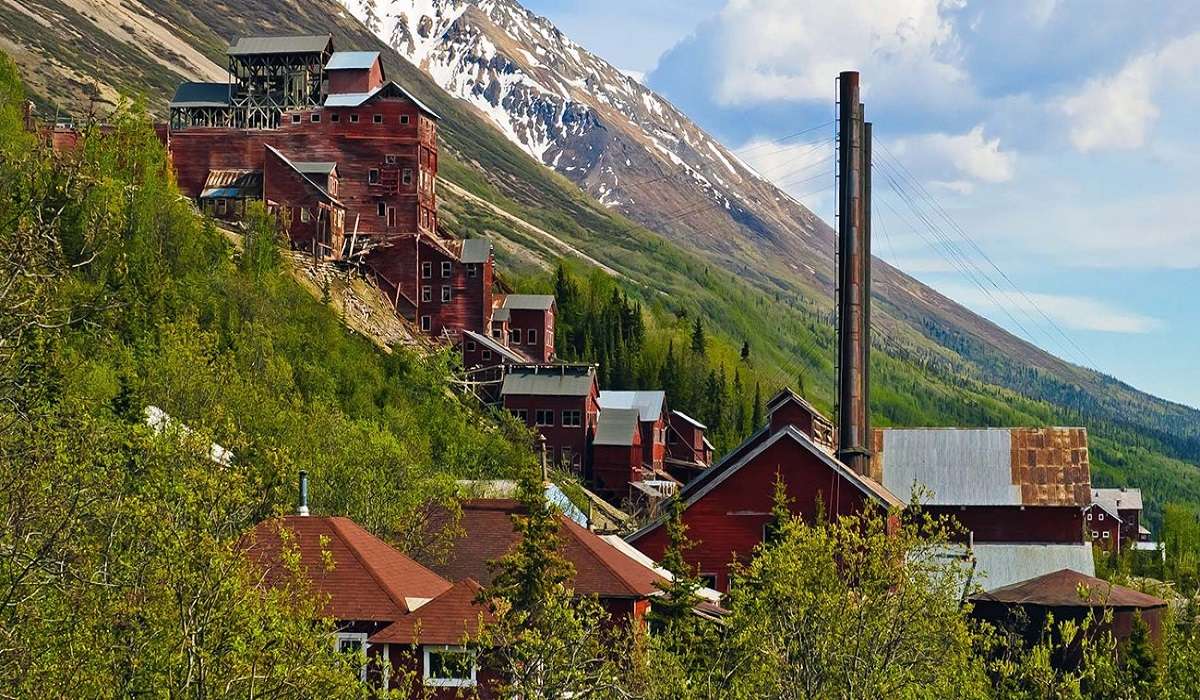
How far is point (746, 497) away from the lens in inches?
2282

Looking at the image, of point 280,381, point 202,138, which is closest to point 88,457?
point 280,381

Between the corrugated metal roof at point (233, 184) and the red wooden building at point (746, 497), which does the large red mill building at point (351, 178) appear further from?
the red wooden building at point (746, 497)

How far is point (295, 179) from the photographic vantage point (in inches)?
4067

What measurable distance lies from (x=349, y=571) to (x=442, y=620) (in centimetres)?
328

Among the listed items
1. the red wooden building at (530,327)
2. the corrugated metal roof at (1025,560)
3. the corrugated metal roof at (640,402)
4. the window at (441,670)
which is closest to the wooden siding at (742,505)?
the corrugated metal roof at (1025,560)

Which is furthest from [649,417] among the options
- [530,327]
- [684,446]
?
[530,327]

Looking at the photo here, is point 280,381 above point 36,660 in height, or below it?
above

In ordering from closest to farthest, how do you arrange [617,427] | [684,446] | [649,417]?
[617,427] < [649,417] < [684,446]

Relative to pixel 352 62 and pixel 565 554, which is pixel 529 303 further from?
pixel 565 554

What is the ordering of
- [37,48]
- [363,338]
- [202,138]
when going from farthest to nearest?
[37,48] → [202,138] → [363,338]

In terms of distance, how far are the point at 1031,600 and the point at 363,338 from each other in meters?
54.2

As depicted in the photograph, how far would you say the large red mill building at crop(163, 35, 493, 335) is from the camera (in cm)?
10388

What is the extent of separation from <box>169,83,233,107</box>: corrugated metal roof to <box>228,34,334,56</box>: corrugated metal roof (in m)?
2.91

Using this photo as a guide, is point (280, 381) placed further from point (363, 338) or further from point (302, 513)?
point (302, 513)
